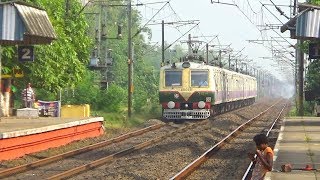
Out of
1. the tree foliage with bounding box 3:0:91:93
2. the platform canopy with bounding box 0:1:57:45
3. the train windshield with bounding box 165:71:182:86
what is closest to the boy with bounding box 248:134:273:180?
the platform canopy with bounding box 0:1:57:45

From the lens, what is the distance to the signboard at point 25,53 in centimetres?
2023

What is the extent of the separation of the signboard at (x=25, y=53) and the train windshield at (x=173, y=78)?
13.5 meters

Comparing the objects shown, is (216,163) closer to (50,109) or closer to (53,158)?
(53,158)

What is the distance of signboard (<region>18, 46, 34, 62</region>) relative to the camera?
797 inches

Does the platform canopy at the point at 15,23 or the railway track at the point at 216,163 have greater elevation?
the platform canopy at the point at 15,23

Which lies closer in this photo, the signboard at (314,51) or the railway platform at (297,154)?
the railway platform at (297,154)

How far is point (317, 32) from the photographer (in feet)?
65.1

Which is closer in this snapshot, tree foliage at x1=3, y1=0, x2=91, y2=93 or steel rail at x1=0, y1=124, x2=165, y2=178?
steel rail at x1=0, y1=124, x2=165, y2=178

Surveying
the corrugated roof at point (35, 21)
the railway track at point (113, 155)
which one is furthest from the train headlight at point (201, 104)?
the corrugated roof at point (35, 21)

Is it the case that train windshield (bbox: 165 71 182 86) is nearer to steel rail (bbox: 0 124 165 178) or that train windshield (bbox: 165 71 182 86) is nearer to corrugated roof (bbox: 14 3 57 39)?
steel rail (bbox: 0 124 165 178)

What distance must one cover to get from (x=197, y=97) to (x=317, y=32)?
1336 centimetres

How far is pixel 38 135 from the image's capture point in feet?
62.3

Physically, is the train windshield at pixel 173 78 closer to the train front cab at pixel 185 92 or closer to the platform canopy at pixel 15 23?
the train front cab at pixel 185 92

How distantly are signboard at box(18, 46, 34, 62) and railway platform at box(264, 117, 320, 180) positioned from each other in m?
7.60
